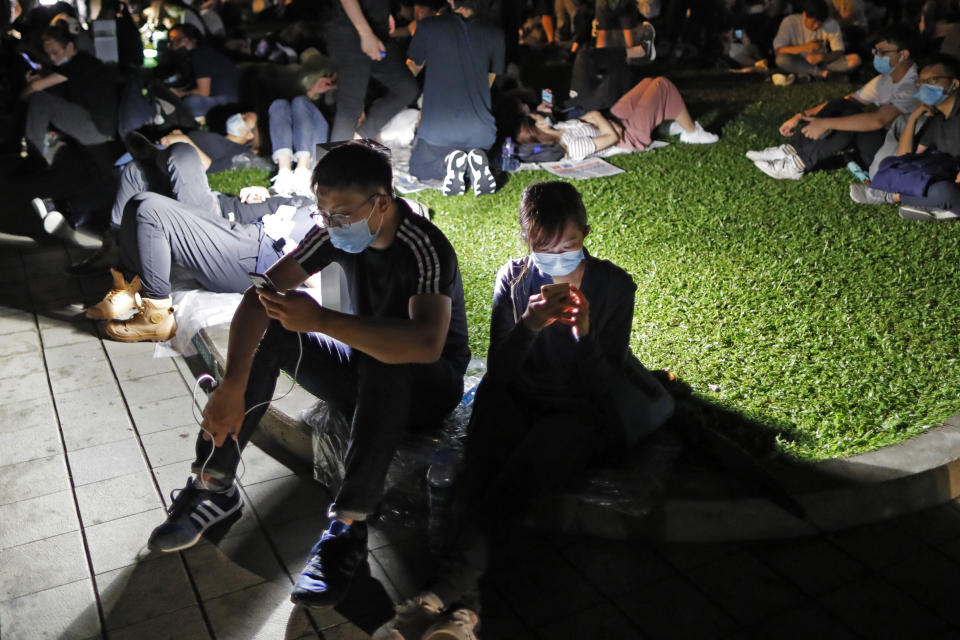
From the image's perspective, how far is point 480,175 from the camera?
7.54m

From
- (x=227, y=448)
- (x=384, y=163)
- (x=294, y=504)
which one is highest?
(x=384, y=163)

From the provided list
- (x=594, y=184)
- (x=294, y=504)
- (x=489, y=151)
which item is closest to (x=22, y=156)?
(x=489, y=151)

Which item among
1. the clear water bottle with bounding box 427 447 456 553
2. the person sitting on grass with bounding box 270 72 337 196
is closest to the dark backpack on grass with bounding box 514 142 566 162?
the person sitting on grass with bounding box 270 72 337 196

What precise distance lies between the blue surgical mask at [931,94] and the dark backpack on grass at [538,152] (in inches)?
123

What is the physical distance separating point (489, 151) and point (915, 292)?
13.3 ft

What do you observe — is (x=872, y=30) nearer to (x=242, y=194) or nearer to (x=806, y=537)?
(x=242, y=194)

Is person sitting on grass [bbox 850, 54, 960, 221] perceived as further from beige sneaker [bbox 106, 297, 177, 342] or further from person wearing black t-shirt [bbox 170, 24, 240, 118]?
person wearing black t-shirt [bbox 170, 24, 240, 118]

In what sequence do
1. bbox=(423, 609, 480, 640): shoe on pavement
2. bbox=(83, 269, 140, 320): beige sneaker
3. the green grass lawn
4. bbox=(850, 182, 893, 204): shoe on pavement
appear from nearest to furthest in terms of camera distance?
bbox=(423, 609, 480, 640): shoe on pavement < the green grass lawn < bbox=(83, 269, 140, 320): beige sneaker < bbox=(850, 182, 893, 204): shoe on pavement

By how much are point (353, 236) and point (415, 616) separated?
51.9 inches

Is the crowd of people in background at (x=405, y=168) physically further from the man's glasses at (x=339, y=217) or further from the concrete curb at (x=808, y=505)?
Answer: the concrete curb at (x=808, y=505)

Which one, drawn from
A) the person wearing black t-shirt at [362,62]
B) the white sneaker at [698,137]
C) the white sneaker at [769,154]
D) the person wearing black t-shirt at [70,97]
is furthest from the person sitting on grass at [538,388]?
the white sneaker at [698,137]

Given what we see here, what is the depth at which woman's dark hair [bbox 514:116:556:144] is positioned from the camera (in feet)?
27.8

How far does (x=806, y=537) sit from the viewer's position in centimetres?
335

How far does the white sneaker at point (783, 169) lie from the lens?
25.8ft
